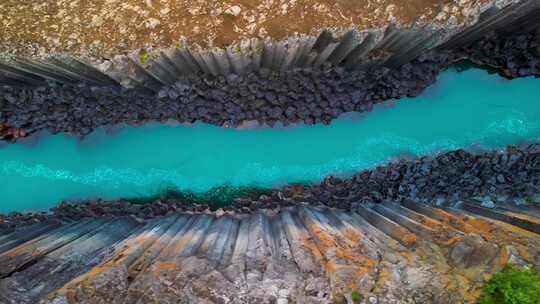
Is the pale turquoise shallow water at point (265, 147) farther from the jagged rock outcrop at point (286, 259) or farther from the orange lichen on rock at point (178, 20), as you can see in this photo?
the orange lichen on rock at point (178, 20)

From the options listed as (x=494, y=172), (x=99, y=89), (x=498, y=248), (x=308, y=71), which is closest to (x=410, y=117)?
(x=494, y=172)

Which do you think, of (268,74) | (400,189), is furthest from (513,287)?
(268,74)

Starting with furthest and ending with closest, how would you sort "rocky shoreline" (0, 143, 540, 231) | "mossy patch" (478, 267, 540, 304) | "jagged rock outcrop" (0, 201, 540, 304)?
"rocky shoreline" (0, 143, 540, 231), "jagged rock outcrop" (0, 201, 540, 304), "mossy patch" (478, 267, 540, 304)

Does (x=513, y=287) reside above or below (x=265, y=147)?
below

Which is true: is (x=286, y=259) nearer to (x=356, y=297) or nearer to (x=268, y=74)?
(x=356, y=297)

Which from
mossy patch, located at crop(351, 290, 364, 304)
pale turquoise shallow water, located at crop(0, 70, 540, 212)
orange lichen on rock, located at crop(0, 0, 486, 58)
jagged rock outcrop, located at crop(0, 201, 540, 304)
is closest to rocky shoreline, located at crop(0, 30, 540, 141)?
pale turquoise shallow water, located at crop(0, 70, 540, 212)

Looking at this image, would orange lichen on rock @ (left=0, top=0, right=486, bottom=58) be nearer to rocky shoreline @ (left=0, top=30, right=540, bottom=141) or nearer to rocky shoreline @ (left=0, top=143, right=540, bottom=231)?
rocky shoreline @ (left=0, top=30, right=540, bottom=141)

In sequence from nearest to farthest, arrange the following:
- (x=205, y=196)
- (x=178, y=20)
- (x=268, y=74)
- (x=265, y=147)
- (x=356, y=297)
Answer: (x=356, y=297)
(x=178, y=20)
(x=268, y=74)
(x=265, y=147)
(x=205, y=196)
